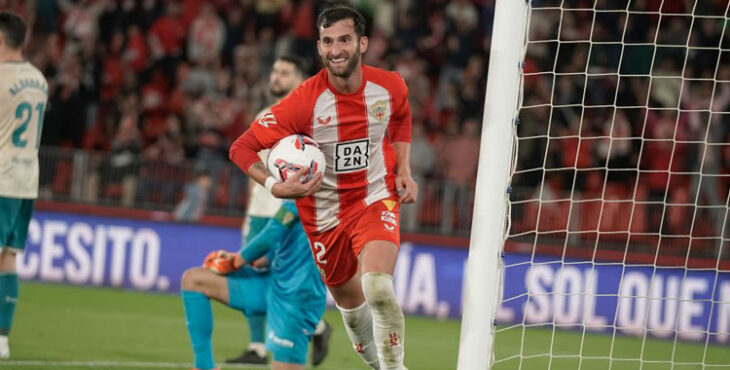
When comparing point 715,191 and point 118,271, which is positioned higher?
point 715,191

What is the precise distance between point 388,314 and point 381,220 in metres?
0.51

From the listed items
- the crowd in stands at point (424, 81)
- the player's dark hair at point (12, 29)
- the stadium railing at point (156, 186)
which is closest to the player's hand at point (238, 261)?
the player's dark hair at point (12, 29)

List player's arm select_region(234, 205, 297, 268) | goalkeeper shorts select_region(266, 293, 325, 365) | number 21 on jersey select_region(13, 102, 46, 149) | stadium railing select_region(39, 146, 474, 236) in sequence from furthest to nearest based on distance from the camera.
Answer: stadium railing select_region(39, 146, 474, 236), number 21 on jersey select_region(13, 102, 46, 149), player's arm select_region(234, 205, 297, 268), goalkeeper shorts select_region(266, 293, 325, 365)

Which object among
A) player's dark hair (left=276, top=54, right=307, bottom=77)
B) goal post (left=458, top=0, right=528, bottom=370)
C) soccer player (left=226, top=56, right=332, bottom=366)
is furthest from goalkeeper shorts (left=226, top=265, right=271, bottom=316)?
goal post (left=458, top=0, right=528, bottom=370)

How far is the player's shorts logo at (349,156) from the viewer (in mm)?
5715

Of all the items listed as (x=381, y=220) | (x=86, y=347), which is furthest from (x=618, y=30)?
(x=381, y=220)

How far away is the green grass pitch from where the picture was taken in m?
7.99

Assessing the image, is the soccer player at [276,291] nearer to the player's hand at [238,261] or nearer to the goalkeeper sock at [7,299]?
the player's hand at [238,261]

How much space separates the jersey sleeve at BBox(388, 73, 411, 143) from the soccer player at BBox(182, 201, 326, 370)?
0.90 metres

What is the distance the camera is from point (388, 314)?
5.41 metres

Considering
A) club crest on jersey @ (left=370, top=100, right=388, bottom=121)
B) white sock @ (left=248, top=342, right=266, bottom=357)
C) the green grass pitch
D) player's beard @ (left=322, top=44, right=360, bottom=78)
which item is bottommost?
the green grass pitch

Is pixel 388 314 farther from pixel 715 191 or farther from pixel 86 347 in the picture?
pixel 715 191

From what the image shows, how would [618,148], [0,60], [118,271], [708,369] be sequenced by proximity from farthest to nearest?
[618,148] → [118,271] → [708,369] → [0,60]

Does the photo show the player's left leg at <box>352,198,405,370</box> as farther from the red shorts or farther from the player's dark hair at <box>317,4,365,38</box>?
the player's dark hair at <box>317,4,365,38</box>
